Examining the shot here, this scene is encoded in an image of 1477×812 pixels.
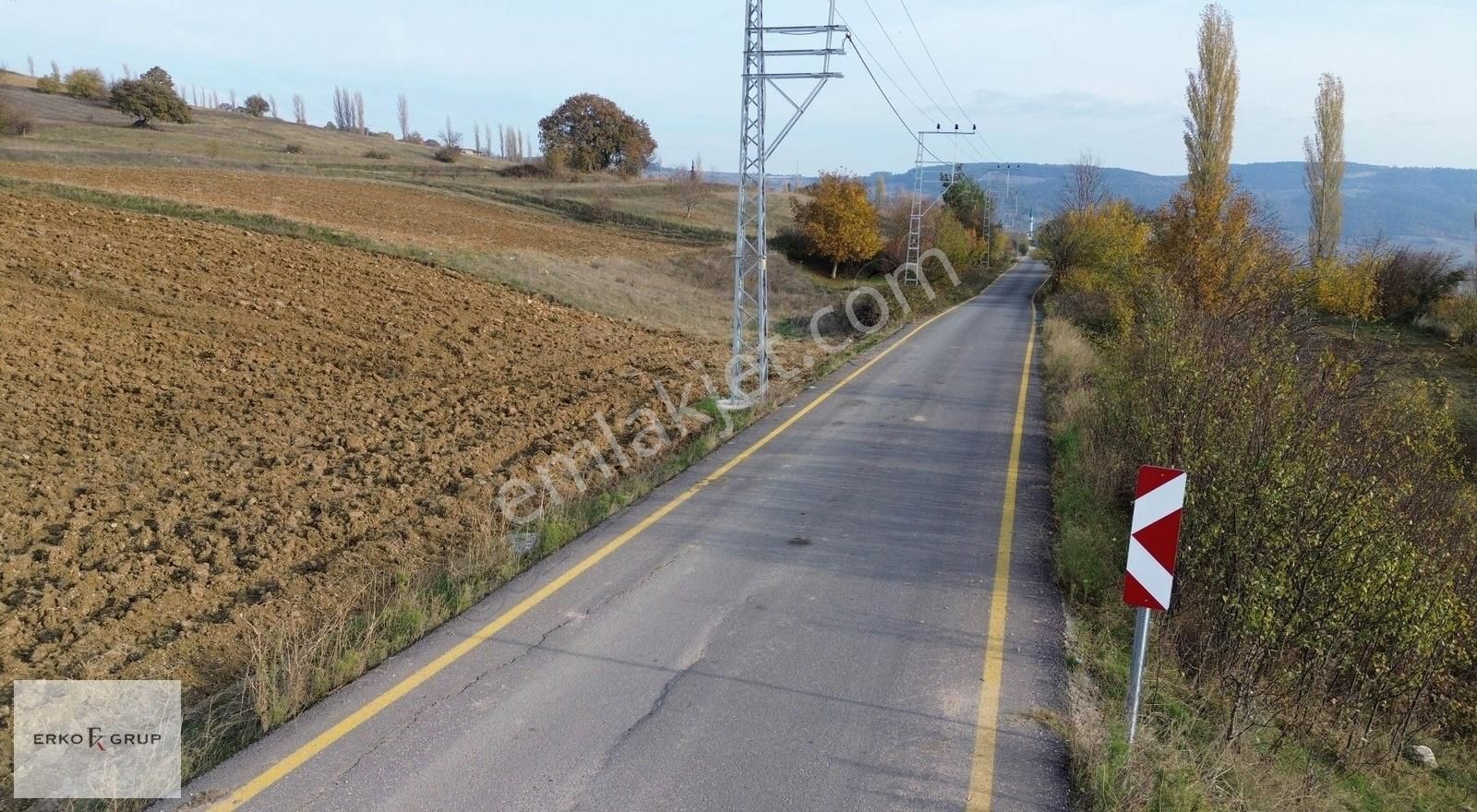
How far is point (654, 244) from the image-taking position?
176 ft

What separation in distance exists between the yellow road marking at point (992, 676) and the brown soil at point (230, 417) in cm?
502

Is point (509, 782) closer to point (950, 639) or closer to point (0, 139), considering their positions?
point (950, 639)

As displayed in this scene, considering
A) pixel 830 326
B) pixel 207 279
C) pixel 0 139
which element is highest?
pixel 0 139

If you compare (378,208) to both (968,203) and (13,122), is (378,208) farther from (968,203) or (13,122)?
(968,203)

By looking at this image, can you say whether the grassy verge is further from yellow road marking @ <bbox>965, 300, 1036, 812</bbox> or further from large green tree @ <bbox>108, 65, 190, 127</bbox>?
large green tree @ <bbox>108, 65, 190, 127</bbox>

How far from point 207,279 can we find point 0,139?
4251cm

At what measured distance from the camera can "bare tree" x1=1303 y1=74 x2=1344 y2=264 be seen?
50312mm

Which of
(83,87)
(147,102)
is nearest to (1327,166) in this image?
(147,102)

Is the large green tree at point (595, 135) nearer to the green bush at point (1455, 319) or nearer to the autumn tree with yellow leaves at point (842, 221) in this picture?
the autumn tree with yellow leaves at point (842, 221)

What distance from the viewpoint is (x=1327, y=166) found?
50.6 metres

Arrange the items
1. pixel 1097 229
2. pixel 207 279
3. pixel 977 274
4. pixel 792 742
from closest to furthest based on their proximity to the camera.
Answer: pixel 792 742 < pixel 207 279 < pixel 1097 229 < pixel 977 274

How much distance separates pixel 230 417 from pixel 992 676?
11.0m

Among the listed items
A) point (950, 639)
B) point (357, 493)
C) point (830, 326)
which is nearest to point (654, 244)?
point (830, 326)

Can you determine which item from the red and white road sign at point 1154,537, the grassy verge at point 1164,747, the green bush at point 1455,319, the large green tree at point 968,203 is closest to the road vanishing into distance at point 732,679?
the grassy verge at point 1164,747
